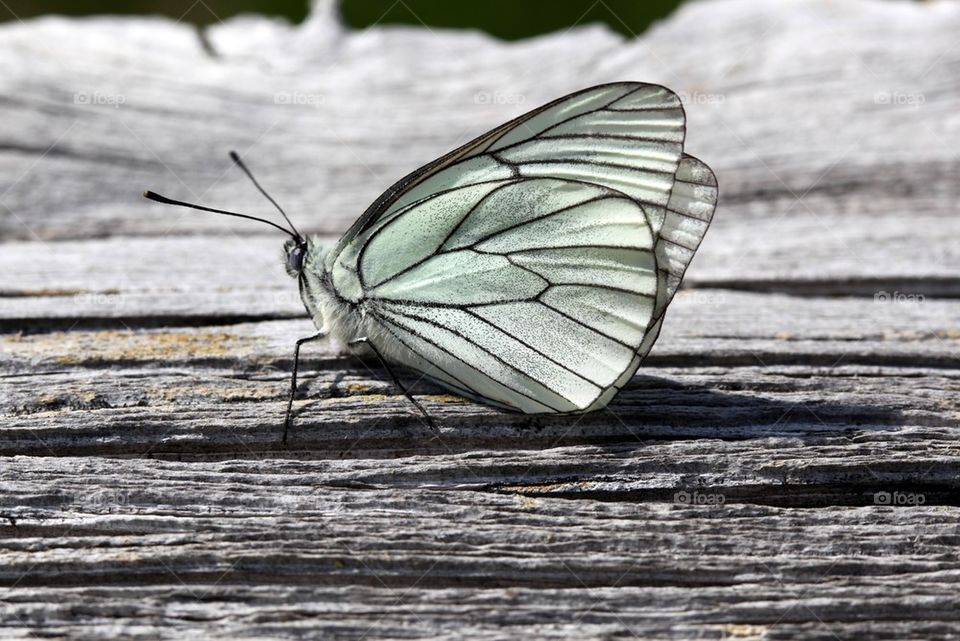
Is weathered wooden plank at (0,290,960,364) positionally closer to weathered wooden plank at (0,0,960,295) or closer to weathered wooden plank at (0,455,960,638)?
weathered wooden plank at (0,0,960,295)

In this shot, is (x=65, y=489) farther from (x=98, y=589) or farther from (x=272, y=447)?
A: (x=272, y=447)

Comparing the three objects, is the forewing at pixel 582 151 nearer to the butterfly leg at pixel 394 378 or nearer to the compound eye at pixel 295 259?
the compound eye at pixel 295 259

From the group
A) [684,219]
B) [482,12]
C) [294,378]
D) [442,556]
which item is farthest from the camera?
[482,12]

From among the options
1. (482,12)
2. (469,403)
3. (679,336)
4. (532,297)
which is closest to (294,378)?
(469,403)

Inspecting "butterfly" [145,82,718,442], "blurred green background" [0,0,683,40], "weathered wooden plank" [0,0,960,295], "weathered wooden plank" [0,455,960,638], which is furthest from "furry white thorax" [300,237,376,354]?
"blurred green background" [0,0,683,40]

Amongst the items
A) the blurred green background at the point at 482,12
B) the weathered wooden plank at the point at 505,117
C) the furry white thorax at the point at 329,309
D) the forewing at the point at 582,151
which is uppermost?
the blurred green background at the point at 482,12

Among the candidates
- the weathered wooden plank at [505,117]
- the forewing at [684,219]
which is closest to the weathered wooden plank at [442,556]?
the forewing at [684,219]

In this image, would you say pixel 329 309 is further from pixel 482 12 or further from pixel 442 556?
pixel 482 12

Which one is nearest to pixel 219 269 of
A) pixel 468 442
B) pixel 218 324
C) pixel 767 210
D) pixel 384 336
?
pixel 218 324
